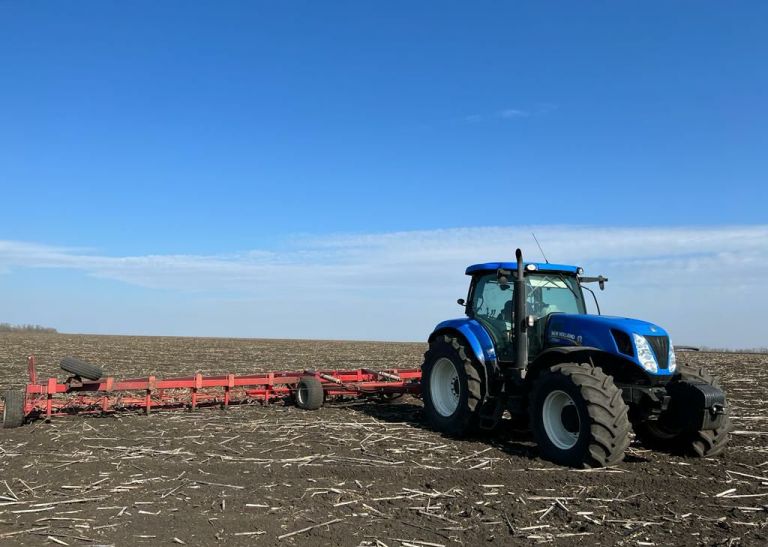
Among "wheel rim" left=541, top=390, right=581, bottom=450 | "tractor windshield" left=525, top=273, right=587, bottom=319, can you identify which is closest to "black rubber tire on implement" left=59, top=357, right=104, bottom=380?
"tractor windshield" left=525, top=273, right=587, bottom=319

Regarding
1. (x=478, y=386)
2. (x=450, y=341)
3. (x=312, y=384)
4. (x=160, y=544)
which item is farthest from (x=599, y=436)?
(x=312, y=384)

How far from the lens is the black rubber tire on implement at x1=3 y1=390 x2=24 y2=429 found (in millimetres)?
8438

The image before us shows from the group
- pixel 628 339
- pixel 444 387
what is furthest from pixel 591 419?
pixel 444 387

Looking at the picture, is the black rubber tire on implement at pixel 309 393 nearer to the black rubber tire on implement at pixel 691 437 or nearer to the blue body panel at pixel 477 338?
the blue body panel at pixel 477 338

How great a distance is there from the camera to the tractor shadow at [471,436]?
7.49 m

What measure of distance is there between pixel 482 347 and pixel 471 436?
1.16 m

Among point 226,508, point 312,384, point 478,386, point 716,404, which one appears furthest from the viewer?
point 312,384

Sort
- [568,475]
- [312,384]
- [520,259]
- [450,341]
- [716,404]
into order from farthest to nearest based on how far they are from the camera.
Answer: [312,384]
[450,341]
[520,259]
[716,404]
[568,475]

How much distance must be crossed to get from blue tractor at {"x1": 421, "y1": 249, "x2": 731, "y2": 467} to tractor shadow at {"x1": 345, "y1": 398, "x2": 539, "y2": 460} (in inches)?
9.0

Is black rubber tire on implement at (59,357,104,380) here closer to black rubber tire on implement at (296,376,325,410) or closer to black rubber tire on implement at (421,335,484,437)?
black rubber tire on implement at (296,376,325,410)

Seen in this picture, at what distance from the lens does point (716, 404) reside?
655 cm

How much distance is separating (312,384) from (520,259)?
4470mm

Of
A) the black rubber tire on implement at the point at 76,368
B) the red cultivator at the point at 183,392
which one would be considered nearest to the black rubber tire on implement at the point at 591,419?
the red cultivator at the point at 183,392

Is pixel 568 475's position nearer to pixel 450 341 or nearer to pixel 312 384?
pixel 450 341
